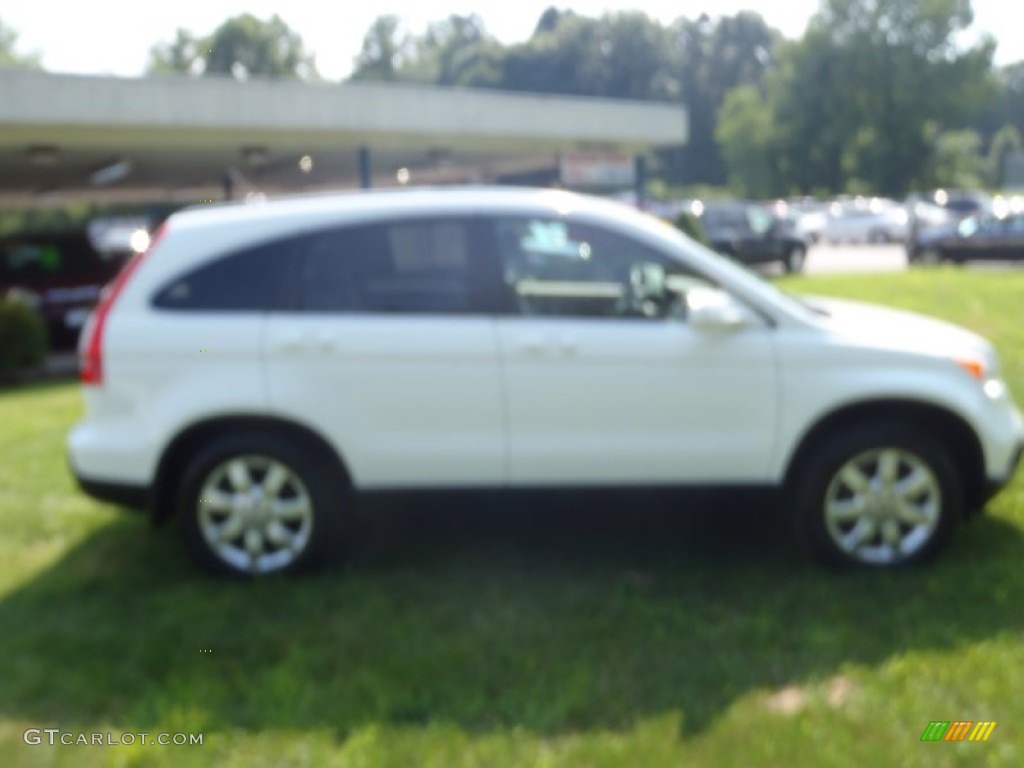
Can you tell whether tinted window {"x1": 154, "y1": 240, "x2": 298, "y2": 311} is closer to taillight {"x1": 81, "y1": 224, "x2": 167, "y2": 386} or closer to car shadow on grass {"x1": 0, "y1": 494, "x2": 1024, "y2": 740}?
taillight {"x1": 81, "y1": 224, "x2": 167, "y2": 386}

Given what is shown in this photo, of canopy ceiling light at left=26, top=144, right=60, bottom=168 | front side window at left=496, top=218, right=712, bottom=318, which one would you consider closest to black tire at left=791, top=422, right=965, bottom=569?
front side window at left=496, top=218, right=712, bottom=318

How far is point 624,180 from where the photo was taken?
19.9 metres

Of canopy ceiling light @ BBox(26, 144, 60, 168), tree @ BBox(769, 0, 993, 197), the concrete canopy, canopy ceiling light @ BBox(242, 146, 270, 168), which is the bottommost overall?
canopy ceiling light @ BBox(26, 144, 60, 168)

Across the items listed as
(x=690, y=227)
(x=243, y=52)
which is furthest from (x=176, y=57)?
(x=690, y=227)

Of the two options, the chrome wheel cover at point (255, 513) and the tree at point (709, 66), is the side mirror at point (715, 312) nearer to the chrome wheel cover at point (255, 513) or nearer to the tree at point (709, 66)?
the chrome wheel cover at point (255, 513)

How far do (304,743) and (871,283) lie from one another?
1604cm

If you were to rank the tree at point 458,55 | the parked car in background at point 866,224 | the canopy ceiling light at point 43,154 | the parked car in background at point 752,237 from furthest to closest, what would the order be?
the tree at point 458,55
the parked car in background at point 866,224
the parked car in background at point 752,237
the canopy ceiling light at point 43,154

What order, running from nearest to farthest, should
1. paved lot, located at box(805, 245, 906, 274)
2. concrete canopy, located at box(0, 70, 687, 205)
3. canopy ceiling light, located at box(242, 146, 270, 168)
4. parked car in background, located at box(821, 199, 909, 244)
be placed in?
concrete canopy, located at box(0, 70, 687, 205), canopy ceiling light, located at box(242, 146, 270, 168), paved lot, located at box(805, 245, 906, 274), parked car in background, located at box(821, 199, 909, 244)

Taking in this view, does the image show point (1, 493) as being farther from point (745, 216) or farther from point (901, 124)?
point (901, 124)

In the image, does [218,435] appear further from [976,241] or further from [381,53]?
[381,53]

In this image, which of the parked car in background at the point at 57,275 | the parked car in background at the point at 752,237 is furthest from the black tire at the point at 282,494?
the parked car in background at the point at 752,237

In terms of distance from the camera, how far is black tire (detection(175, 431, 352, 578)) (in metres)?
4.51

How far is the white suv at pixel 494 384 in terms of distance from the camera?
175 inches

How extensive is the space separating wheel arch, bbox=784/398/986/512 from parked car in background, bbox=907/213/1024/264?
71.4 feet
